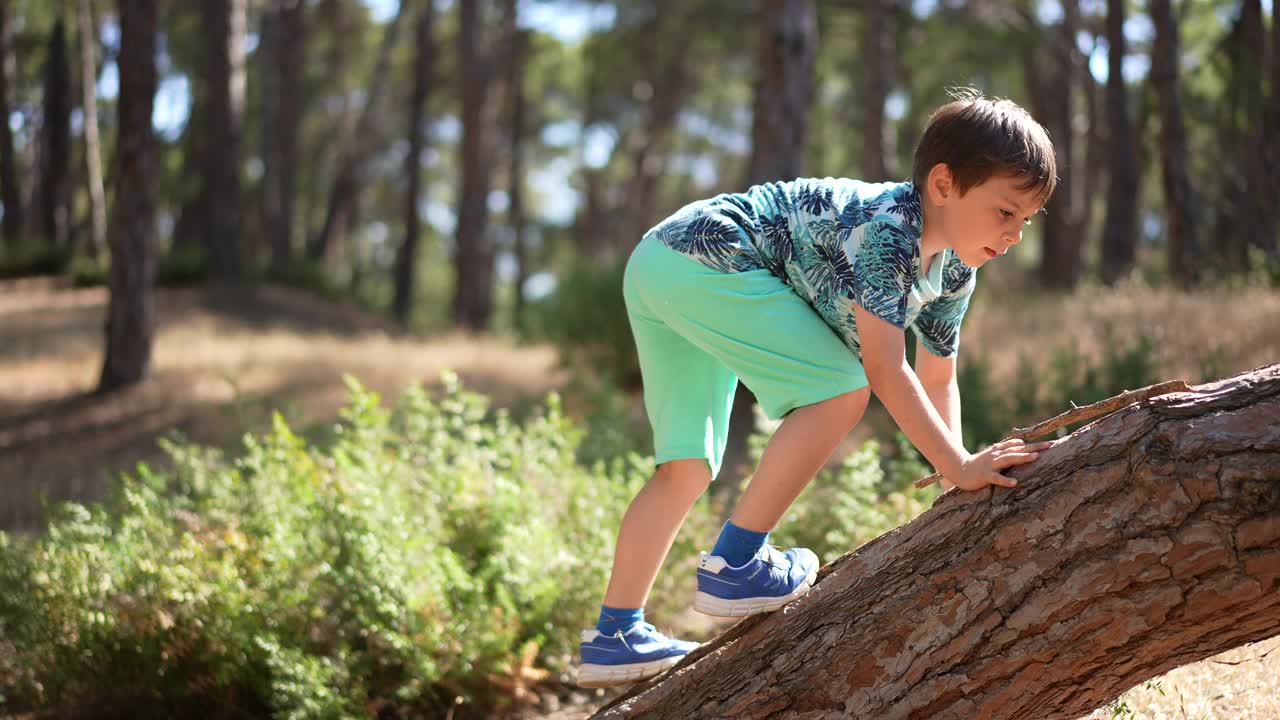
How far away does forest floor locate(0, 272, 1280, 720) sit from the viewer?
3.78 m

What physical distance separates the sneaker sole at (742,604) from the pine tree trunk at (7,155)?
71.1 feet

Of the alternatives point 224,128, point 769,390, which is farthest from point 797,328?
point 224,128

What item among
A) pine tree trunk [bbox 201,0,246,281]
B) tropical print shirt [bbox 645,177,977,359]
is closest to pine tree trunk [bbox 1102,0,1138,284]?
pine tree trunk [bbox 201,0,246,281]

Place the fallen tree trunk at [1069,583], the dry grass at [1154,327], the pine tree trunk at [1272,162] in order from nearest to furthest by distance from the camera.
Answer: the fallen tree trunk at [1069,583] < the dry grass at [1154,327] < the pine tree trunk at [1272,162]

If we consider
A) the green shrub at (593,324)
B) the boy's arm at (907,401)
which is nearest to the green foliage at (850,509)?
the boy's arm at (907,401)

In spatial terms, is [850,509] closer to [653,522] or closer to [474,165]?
[653,522]

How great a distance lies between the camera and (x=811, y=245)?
2408 mm

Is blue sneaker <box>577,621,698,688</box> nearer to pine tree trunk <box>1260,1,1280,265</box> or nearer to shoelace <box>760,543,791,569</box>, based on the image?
shoelace <box>760,543,791,569</box>

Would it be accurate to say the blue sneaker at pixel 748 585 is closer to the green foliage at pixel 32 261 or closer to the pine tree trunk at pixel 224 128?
the pine tree trunk at pixel 224 128

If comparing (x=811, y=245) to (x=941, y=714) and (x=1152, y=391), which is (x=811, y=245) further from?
(x=941, y=714)

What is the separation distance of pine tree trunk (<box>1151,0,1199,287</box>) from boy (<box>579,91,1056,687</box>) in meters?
8.75

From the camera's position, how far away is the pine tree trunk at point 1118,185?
1225 centimetres

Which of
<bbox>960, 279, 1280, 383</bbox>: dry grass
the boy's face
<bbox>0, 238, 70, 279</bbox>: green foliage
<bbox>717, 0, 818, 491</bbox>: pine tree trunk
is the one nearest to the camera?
the boy's face

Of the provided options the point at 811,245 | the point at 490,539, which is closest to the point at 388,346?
the point at 490,539
